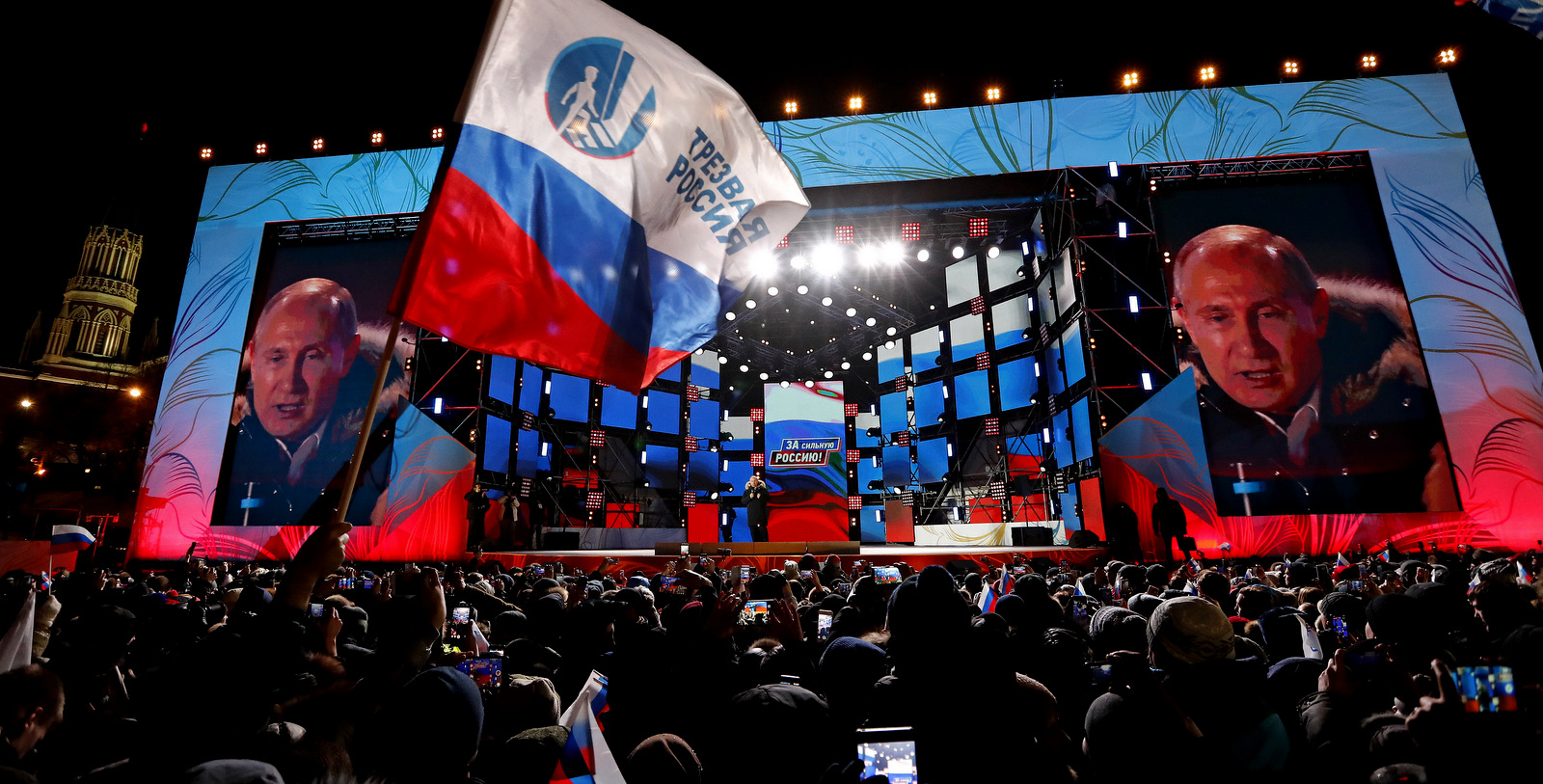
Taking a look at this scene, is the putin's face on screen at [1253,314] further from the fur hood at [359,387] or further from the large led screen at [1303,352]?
the fur hood at [359,387]

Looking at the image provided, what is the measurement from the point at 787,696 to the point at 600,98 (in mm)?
3907

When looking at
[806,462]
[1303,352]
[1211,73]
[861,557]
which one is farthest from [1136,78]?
[806,462]

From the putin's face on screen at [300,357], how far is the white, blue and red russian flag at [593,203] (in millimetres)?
18281

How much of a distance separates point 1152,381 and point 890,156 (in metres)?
8.45

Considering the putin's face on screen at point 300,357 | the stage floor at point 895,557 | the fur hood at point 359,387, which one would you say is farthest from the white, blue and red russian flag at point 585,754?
the putin's face on screen at point 300,357

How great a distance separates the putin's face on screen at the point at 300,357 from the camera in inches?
748

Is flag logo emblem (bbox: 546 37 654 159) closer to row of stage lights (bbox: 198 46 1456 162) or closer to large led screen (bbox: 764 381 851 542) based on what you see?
row of stage lights (bbox: 198 46 1456 162)

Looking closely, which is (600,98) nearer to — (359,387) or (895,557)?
(895,557)

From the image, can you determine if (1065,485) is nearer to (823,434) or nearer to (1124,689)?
(823,434)

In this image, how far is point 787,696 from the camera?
235cm

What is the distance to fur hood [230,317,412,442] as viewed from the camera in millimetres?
18578

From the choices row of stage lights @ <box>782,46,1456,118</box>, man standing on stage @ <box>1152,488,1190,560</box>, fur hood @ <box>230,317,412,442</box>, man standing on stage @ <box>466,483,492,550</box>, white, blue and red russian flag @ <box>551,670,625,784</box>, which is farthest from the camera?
fur hood @ <box>230,317,412,442</box>

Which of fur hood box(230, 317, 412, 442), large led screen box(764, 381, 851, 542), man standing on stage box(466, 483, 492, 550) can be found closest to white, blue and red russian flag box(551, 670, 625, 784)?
man standing on stage box(466, 483, 492, 550)

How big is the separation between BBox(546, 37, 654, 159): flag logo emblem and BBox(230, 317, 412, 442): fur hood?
16.3 metres
